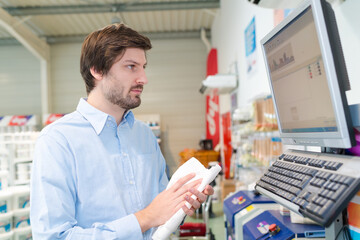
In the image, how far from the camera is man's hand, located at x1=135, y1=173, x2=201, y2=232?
1284 mm

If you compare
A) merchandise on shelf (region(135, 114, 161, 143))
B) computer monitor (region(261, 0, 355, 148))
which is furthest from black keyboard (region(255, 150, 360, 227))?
merchandise on shelf (region(135, 114, 161, 143))

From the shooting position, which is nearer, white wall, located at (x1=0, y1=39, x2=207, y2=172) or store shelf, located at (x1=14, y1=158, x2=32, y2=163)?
store shelf, located at (x1=14, y1=158, x2=32, y2=163)

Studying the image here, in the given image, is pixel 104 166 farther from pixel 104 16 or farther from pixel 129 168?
pixel 104 16

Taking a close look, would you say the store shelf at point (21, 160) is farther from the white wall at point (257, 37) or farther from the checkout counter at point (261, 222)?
the white wall at point (257, 37)

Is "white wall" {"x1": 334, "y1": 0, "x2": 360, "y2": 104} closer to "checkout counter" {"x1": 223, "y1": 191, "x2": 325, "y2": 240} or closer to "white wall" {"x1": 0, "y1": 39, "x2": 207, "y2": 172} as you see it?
"checkout counter" {"x1": 223, "y1": 191, "x2": 325, "y2": 240}

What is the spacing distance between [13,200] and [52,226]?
78.5 inches

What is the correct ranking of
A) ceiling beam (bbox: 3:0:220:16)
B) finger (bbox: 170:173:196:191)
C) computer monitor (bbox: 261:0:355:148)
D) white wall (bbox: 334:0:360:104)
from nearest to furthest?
computer monitor (bbox: 261:0:355:148), finger (bbox: 170:173:196:191), white wall (bbox: 334:0:360:104), ceiling beam (bbox: 3:0:220:16)

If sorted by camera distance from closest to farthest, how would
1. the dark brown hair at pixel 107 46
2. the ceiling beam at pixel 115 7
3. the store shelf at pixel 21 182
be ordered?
1. the dark brown hair at pixel 107 46
2. the store shelf at pixel 21 182
3. the ceiling beam at pixel 115 7

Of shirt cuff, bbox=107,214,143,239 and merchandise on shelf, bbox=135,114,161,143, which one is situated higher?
merchandise on shelf, bbox=135,114,161,143

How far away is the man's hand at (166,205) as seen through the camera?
1.28 metres

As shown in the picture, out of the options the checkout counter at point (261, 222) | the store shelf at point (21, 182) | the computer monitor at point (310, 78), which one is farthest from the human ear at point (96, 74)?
the store shelf at point (21, 182)

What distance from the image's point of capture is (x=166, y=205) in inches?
50.9

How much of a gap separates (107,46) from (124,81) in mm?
178

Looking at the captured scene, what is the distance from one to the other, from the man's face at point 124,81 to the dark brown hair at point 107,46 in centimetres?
3
